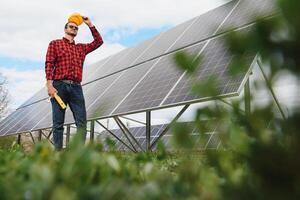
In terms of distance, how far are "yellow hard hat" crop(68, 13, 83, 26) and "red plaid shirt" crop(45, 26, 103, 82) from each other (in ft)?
0.97

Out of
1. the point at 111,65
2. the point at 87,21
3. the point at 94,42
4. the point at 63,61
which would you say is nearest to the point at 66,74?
the point at 63,61

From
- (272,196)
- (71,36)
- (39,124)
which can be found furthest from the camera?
(39,124)

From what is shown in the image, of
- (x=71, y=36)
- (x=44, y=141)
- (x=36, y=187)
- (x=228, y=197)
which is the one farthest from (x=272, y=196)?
(x=71, y=36)

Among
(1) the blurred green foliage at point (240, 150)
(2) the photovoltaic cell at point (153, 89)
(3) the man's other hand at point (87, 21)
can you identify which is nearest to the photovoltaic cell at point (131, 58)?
(2) the photovoltaic cell at point (153, 89)

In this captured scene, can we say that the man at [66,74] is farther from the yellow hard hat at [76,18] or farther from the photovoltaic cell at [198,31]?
the photovoltaic cell at [198,31]

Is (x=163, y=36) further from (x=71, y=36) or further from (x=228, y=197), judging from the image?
(x=228, y=197)

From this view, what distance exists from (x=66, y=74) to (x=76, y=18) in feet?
2.77

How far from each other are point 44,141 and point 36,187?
67cm

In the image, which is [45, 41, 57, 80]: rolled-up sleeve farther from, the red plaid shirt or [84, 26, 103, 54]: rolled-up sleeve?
[84, 26, 103, 54]: rolled-up sleeve

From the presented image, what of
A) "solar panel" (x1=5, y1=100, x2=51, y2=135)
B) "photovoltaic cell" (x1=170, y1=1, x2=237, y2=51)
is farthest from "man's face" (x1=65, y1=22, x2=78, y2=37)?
"solar panel" (x1=5, y1=100, x2=51, y2=135)

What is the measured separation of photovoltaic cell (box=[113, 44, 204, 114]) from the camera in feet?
24.8

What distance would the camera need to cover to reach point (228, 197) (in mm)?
792

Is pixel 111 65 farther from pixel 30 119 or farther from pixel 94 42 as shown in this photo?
pixel 94 42

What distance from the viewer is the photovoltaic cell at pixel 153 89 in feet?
24.8
